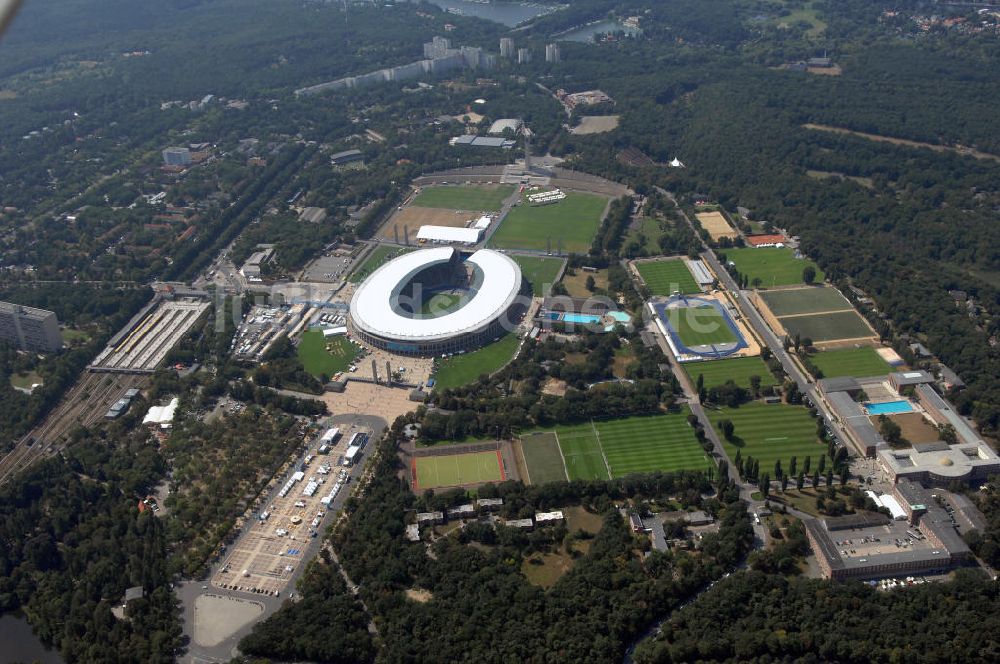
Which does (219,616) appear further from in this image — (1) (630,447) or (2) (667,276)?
(2) (667,276)

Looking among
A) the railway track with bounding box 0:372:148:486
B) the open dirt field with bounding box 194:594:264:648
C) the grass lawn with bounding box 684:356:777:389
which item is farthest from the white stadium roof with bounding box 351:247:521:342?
the open dirt field with bounding box 194:594:264:648

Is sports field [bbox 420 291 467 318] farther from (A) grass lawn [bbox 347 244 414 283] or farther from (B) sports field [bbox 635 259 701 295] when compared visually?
(B) sports field [bbox 635 259 701 295]

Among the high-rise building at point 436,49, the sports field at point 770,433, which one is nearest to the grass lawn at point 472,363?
the sports field at point 770,433

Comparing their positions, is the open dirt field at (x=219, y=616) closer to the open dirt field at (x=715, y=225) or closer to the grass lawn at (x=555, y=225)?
the grass lawn at (x=555, y=225)

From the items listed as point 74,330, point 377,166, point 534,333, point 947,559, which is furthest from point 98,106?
point 947,559

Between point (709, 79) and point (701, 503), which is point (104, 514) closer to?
point (701, 503)
